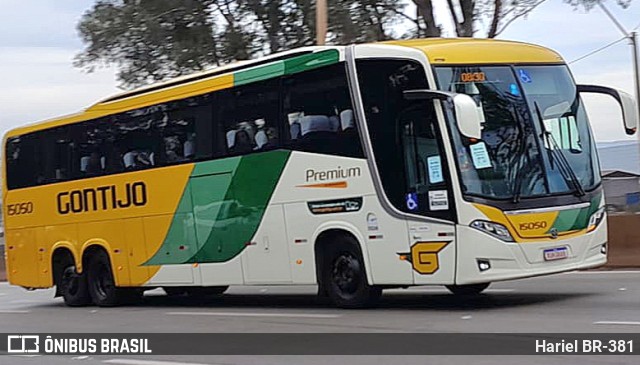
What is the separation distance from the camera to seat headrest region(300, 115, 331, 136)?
47.3 ft

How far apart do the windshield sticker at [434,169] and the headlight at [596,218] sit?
81.9 inches

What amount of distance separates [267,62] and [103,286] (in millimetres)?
6293

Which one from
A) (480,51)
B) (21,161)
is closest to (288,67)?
(480,51)

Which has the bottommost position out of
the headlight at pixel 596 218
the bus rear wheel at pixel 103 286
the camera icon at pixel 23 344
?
the camera icon at pixel 23 344

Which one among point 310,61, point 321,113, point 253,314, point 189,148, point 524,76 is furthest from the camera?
point 189,148

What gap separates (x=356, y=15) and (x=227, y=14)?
379 centimetres

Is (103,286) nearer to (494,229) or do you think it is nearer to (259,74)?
(259,74)

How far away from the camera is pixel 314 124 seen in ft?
48.0

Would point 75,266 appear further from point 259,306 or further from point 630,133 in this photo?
point 630,133

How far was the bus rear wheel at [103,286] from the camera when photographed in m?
19.4

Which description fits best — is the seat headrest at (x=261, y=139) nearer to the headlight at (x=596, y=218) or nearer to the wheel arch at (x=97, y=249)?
the headlight at (x=596, y=218)

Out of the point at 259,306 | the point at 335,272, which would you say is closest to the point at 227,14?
the point at 259,306
